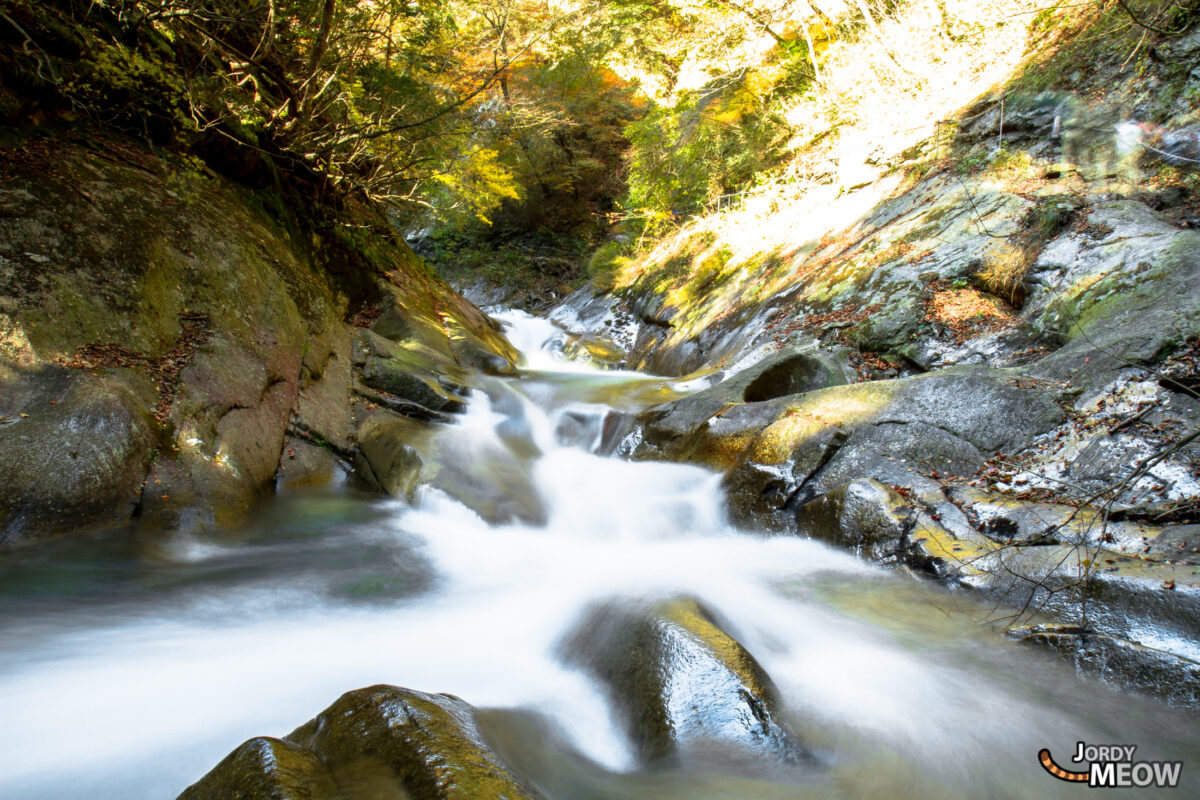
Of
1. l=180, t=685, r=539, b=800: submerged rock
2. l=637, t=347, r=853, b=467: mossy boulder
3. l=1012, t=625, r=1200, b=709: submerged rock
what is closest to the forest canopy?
l=637, t=347, r=853, b=467: mossy boulder

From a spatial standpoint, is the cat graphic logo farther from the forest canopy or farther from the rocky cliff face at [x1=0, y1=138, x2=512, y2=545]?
the forest canopy

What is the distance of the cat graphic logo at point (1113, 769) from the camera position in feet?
7.65

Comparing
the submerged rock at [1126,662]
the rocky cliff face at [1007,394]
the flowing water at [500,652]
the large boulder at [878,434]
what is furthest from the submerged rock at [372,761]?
the large boulder at [878,434]

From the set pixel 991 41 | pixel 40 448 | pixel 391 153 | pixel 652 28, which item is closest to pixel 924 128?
pixel 991 41

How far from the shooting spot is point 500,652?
3.70 meters

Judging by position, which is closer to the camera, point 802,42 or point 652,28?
point 802,42

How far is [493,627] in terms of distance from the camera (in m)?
4.04

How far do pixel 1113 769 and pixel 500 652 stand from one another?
3.05 m

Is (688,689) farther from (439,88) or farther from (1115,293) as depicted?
(439,88)

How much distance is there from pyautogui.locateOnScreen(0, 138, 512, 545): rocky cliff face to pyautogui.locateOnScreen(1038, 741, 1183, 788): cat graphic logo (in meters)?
5.56

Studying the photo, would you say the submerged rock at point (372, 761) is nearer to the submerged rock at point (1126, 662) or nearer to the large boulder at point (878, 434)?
the submerged rock at point (1126, 662)

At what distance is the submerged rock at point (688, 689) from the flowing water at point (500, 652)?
0.37ft

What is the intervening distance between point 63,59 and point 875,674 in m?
8.32

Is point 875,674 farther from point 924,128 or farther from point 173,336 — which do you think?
point 924,128
